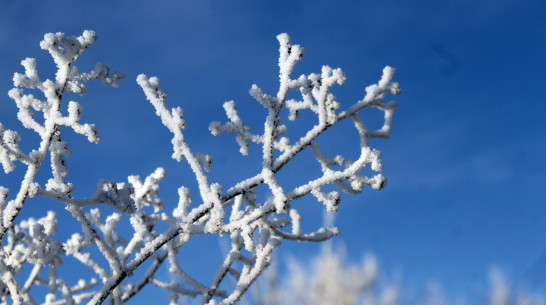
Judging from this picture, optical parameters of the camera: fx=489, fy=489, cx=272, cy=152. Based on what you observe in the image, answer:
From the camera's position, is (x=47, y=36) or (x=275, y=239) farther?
(x=275, y=239)

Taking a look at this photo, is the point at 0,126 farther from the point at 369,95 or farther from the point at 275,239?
the point at 369,95

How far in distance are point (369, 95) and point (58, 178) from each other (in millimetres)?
1612

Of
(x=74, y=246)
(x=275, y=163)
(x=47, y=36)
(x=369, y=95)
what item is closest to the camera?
(x=47, y=36)

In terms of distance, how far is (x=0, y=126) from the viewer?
2.14 metres

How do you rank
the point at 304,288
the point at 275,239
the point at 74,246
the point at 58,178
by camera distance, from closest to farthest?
the point at 58,178 → the point at 275,239 → the point at 74,246 → the point at 304,288

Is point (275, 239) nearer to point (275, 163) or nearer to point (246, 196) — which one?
point (246, 196)

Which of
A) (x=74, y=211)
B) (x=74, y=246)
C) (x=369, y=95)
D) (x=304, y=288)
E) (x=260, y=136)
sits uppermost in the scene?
(x=304, y=288)

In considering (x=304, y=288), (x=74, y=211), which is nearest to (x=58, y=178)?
(x=74, y=211)

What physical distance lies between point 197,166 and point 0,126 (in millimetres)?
871

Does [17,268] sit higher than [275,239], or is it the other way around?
[17,268]

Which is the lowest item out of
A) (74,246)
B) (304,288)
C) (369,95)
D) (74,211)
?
(74,211)

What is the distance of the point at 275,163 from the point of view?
237 centimetres

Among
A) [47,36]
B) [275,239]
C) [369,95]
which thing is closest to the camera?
[47,36]

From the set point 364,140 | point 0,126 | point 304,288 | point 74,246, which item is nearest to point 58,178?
point 0,126
